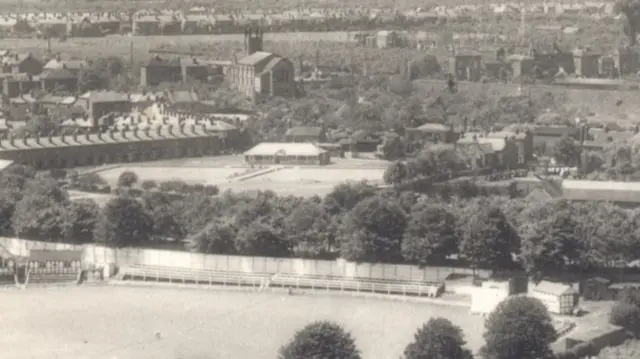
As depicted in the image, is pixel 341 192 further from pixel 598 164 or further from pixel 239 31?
pixel 239 31

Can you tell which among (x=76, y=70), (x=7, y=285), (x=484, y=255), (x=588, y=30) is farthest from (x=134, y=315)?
(x=588, y=30)

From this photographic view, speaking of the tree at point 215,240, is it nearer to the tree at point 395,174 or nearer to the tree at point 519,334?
the tree at point 395,174

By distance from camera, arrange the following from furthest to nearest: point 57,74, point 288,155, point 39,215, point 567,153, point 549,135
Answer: point 57,74 < point 549,135 < point 288,155 < point 567,153 < point 39,215

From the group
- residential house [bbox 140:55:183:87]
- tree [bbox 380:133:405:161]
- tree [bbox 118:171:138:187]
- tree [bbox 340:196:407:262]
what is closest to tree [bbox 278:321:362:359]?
tree [bbox 340:196:407:262]

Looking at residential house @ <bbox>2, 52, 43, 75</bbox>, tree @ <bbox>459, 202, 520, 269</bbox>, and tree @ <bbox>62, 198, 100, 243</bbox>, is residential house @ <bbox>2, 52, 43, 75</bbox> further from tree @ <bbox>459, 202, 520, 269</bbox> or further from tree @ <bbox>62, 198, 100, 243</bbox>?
tree @ <bbox>459, 202, 520, 269</bbox>

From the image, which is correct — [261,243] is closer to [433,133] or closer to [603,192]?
[603,192]

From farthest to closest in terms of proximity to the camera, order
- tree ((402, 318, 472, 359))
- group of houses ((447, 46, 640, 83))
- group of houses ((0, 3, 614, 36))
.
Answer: group of houses ((0, 3, 614, 36)), group of houses ((447, 46, 640, 83)), tree ((402, 318, 472, 359))

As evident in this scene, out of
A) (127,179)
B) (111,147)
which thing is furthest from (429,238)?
(111,147)

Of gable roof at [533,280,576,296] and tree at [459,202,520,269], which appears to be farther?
tree at [459,202,520,269]
